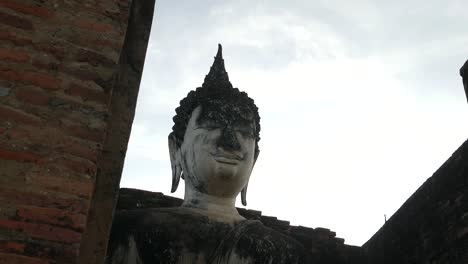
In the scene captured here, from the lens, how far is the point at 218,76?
17.3 feet

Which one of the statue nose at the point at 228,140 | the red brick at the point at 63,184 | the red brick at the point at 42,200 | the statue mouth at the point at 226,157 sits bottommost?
the red brick at the point at 42,200

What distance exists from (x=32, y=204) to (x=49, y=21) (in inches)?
43.2

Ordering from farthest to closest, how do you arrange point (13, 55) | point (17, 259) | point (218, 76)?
point (218, 76), point (13, 55), point (17, 259)

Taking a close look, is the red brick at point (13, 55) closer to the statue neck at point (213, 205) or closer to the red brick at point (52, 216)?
the red brick at point (52, 216)

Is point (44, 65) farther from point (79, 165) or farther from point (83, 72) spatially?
point (79, 165)

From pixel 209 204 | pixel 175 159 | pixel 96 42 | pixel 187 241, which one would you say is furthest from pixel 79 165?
pixel 175 159

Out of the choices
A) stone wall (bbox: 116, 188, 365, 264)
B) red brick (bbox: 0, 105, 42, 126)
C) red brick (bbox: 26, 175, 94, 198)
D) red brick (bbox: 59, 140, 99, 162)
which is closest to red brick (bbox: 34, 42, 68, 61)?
red brick (bbox: 0, 105, 42, 126)

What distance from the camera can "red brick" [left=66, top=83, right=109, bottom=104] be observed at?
3.33 meters

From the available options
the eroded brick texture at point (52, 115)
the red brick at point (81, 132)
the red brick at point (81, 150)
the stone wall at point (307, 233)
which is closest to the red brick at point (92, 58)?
the eroded brick texture at point (52, 115)

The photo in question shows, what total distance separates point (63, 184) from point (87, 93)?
55cm

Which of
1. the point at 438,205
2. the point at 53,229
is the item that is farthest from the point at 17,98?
the point at 438,205

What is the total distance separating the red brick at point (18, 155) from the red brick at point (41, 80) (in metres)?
0.40

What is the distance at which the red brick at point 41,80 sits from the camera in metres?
3.27

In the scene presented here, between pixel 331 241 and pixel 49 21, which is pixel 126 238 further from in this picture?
pixel 331 241
